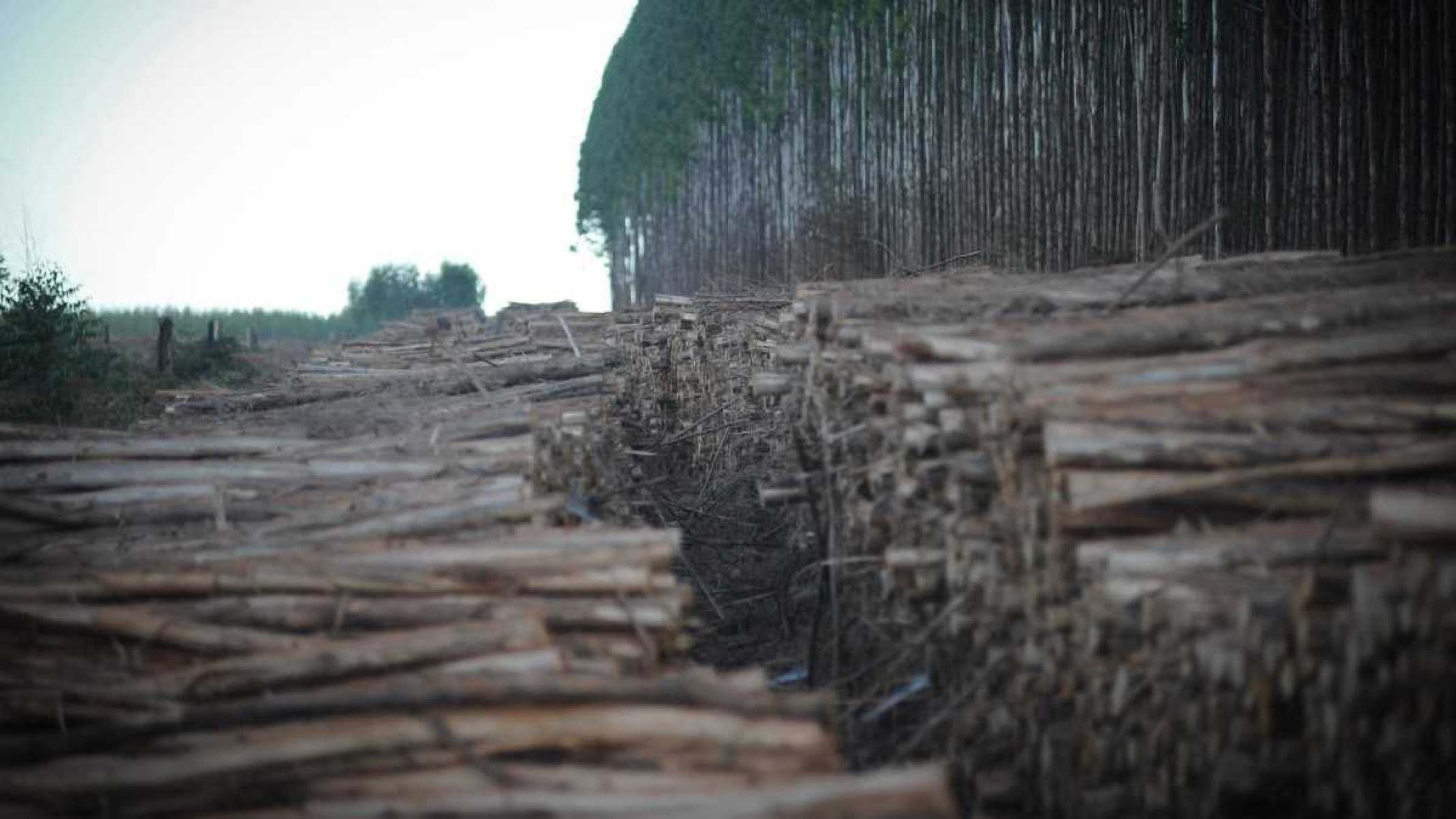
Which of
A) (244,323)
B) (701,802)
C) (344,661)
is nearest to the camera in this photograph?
(701,802)

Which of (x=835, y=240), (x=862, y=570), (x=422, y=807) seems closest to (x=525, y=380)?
(x=862, y=570)

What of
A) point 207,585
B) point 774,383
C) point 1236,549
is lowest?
point 207,585

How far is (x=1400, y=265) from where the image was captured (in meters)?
4.88

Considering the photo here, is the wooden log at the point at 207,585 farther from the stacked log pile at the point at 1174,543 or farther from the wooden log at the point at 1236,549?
the wooden log at the point at 1236,549

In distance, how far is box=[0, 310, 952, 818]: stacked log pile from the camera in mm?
3258

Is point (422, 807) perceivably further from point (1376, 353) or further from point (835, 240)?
point (835, 240)

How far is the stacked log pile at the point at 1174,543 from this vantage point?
123 inches

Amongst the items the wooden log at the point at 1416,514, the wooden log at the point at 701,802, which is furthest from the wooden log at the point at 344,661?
the wooden log at the point at 1416,514

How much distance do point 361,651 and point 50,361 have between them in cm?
1183

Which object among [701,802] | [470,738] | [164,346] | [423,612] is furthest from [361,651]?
[164,346]

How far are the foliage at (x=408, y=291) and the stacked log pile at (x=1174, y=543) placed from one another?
41.7 metres

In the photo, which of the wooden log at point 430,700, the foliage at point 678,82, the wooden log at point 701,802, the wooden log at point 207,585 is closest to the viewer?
the wooden log at point 701,802

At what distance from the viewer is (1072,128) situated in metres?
9.69

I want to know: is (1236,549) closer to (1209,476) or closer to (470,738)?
(1209,476)
